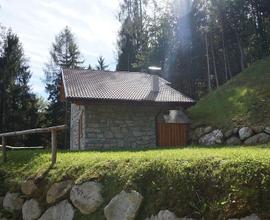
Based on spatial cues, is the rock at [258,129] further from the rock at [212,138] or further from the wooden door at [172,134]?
the wooden door at [172,134]

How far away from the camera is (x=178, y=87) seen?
29.0m

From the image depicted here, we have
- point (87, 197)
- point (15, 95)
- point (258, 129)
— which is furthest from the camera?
point (15, 95)

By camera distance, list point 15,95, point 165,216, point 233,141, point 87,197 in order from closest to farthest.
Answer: point 165,216, point 87,197, point 233,141, point 15,95

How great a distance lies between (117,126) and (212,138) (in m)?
3.81

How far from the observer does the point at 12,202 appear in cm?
860

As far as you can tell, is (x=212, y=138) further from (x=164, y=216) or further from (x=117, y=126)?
(x=164, y=216)

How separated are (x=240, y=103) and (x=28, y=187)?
39.0 ft

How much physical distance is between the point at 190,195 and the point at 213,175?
1.38ft

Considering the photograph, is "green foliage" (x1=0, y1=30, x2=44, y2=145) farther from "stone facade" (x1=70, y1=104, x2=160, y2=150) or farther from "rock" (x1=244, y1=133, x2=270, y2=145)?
"rock" (x1=244, y1=133, x2=270, y2=145)

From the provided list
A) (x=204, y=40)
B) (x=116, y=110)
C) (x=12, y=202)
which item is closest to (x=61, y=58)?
(x=204, y=40)

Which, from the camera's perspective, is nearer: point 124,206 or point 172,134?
point 124,206

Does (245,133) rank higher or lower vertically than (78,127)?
lower

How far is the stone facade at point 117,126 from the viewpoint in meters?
15.2

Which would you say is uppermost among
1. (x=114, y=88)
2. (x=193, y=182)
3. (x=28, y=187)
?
(x=114, y=88)
